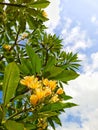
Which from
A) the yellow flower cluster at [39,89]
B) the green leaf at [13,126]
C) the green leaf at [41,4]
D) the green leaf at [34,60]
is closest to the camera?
the green leaf at [13,126]

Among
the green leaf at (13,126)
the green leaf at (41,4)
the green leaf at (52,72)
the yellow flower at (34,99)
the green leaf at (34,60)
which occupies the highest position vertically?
the green leaf at (41,4)

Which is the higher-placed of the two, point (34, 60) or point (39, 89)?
point (34, 60)

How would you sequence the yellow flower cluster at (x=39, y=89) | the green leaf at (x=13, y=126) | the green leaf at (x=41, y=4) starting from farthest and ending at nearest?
the green leaf at (x=41, y=4) < the yellow flower cluster at (x=39, y=89) < the green leaf at (x=13, y=126)

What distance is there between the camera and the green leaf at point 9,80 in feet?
7.88

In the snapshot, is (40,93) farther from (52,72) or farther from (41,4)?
(41,4)

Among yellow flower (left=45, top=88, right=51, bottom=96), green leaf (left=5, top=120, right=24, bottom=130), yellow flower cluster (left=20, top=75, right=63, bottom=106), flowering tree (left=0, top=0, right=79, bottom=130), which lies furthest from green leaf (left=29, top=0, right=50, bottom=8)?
green leaf (left=5, top=120, right=24, bottom=130)

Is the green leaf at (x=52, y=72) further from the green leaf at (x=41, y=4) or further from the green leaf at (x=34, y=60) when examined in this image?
the green leaf at (x=41, y=4)

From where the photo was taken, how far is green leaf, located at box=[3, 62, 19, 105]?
7.88 feet

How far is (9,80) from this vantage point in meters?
2.41

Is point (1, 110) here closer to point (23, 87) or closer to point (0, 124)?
point (0, 124)

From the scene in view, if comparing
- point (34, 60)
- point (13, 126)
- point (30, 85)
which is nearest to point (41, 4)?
point (34, 60)

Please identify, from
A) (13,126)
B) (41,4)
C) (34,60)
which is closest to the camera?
(13,126)

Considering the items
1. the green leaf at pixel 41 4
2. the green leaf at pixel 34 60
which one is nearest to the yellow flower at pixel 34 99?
the green leaf at pixel 34 60

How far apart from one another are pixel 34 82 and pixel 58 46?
444cm
